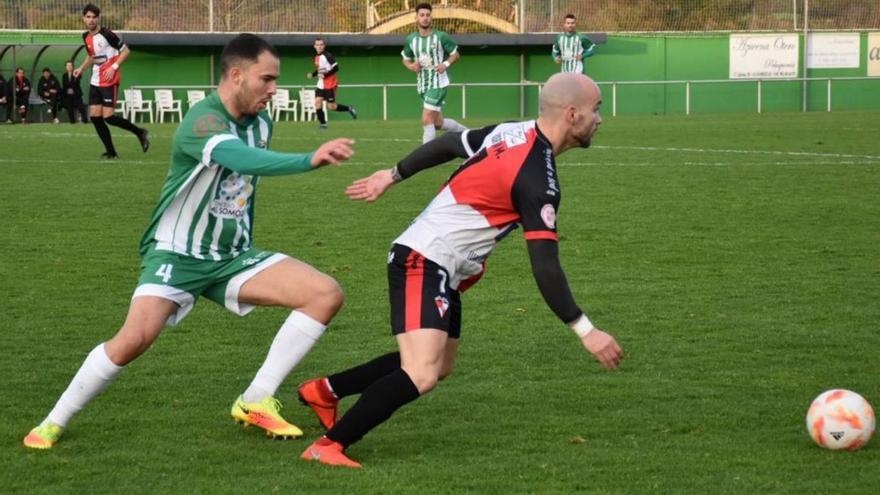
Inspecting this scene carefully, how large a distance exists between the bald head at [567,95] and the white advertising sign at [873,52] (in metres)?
40.5

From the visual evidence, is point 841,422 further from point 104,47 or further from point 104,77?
point 104,47

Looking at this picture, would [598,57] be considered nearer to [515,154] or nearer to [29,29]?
[29,29]

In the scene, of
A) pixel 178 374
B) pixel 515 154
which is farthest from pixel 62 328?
pixel 515 154

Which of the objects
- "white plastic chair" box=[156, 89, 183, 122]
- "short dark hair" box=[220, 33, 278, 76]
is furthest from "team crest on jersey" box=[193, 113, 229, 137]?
"white plastic chair" box=[156, 89, 183, 122]

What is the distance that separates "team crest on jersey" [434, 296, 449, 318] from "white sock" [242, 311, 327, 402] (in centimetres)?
74

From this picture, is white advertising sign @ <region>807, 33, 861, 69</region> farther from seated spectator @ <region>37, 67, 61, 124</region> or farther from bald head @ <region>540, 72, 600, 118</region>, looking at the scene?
bald head @ <region>540, 72, 600, 118</region>

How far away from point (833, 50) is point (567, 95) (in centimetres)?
4044

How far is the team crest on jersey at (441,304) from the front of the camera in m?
Answer: 5.32

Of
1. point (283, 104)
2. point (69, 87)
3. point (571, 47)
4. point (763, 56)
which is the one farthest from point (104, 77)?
point (763, 56)

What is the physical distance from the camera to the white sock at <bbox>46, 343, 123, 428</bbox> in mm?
5590

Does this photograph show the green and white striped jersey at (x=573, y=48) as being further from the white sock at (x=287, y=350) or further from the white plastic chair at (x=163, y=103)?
the white sock at (x=287, y=350)

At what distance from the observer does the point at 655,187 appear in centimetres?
1582

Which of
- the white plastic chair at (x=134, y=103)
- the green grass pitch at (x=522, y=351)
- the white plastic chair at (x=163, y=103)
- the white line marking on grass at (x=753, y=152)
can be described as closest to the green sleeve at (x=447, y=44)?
→ the white line marking on grass at (x=753, y=152)

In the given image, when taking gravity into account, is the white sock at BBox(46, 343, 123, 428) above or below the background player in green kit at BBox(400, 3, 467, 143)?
below
